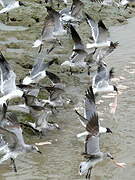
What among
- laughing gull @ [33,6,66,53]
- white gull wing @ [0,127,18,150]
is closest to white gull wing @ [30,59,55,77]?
laughing gull @ [33,6,66,53]

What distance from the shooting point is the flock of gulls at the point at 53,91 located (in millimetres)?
6734

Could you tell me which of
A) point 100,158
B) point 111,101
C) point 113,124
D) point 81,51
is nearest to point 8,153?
point 100,158

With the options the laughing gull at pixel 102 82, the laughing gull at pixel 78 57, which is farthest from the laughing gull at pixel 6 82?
the laughing gull at pixel 78 57

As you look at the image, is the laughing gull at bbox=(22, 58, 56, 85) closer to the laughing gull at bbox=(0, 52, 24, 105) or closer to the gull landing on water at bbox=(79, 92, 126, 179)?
the laughing gull at bbox=(0, 52, 24, 105)

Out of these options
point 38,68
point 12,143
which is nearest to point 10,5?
point 38,68

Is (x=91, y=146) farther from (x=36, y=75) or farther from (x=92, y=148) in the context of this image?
(x=36, y=75)

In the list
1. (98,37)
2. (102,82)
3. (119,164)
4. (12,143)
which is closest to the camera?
(12,143)

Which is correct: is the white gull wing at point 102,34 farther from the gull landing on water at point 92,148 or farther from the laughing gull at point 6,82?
the gull landing on water at point 92,148

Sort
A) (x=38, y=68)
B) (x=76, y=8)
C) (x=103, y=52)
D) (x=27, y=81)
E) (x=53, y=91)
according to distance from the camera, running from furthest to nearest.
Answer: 1. (x=76, y=8)
2. (x=103, y=52)
3. (x=38, y=68)
4. (x=27, y=81)
5. (x=53, y=91)

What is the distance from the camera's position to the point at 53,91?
8688mm

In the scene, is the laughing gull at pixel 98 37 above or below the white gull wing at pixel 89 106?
below

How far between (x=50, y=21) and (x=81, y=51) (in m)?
0.95

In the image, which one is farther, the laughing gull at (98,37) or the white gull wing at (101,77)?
the laughing gull at (98,37)

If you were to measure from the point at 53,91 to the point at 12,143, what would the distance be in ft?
6.48
